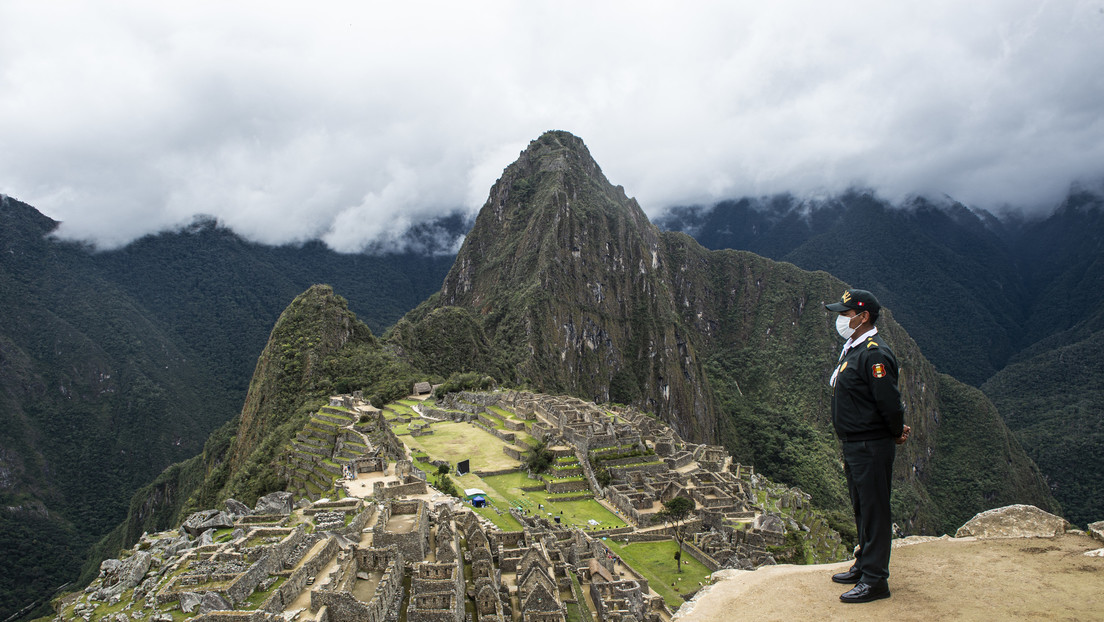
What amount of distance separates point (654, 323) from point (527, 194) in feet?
155

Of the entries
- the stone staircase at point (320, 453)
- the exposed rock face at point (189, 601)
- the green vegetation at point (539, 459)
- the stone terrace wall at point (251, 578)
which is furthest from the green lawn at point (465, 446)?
the exposed rock face at point (189, 601)

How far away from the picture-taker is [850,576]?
724 centimetres

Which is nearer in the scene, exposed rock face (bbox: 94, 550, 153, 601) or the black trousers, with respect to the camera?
the black trousers

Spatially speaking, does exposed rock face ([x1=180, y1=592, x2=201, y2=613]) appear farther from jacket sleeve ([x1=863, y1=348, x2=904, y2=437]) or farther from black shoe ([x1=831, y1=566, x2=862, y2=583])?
jacket sleeve ([x1=863, y1=348, x2=904, y2=437])

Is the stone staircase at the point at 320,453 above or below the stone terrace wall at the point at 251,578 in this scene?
below

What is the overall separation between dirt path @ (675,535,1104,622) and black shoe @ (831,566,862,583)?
84mm

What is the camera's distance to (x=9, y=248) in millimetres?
126000

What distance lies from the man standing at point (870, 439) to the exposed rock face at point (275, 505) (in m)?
20.3

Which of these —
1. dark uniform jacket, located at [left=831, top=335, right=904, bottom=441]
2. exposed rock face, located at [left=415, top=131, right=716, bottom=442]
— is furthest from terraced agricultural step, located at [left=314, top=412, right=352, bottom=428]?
exposed rock face, located at [left=415, top=131, right=716, bottom=442]

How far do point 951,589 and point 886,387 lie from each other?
7.71 feet

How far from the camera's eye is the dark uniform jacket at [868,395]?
6617mm

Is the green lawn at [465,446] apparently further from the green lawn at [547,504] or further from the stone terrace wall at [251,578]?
the stone terrace wall at [251,578]

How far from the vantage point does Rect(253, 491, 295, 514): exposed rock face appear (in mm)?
23045

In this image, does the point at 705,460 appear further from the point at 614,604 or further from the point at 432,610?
the point at 432,610
